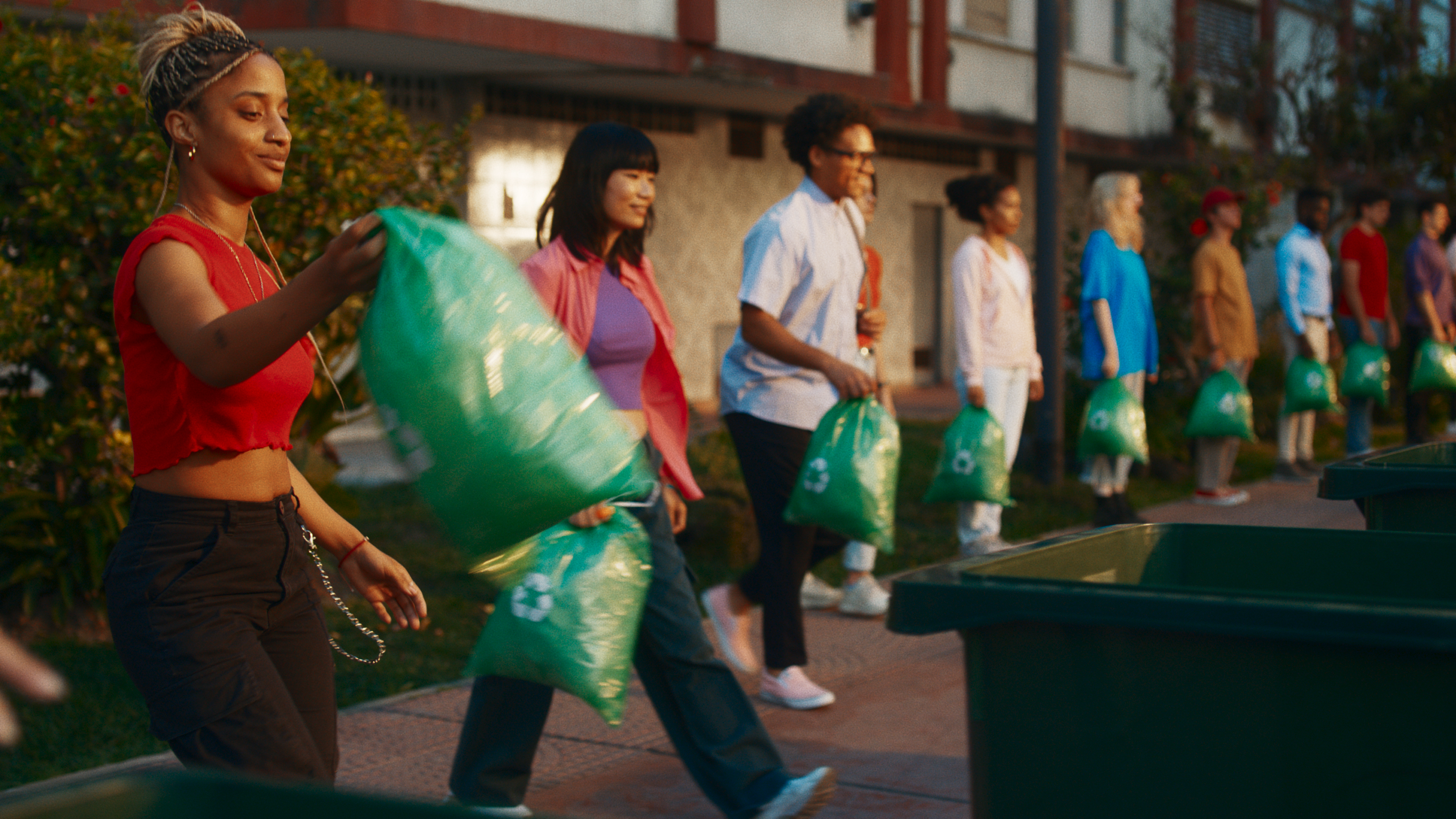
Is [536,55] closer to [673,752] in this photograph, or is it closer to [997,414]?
[997,414]

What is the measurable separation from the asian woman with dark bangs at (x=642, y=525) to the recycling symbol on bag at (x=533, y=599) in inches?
6.7

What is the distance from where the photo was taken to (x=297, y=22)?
10.6m

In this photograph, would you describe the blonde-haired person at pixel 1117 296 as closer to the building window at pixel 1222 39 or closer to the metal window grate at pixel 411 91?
the metal window grate at pixel 411 91

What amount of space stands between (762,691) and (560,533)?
1961 mm

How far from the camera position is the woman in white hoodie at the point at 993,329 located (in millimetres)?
6801

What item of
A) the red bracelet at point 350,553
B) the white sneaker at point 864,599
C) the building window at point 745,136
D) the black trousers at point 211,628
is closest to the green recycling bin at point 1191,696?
the black trousers at point 211,628

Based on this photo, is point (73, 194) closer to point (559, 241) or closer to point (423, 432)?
point (559, 241)

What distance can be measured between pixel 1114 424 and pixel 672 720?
15.5 ft

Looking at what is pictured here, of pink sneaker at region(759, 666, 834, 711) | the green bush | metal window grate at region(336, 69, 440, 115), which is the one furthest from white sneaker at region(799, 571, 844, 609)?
metal window grate at region(336, 69, 440, 115)

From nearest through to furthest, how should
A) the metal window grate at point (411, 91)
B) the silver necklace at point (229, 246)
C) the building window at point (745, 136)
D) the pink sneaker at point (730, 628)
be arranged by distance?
1. the silver necklace at point (229, 246)
2. the pink sneaker at point (730, 628)
3. the metal window grate at point (411, 91)
4. the building window at point (745, 136)

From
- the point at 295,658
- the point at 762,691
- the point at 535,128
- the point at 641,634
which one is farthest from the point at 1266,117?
the point at 295,658

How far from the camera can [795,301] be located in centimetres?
493

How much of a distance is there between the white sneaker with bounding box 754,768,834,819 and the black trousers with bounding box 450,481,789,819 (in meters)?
0.02

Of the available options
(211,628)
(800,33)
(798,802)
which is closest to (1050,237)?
(800,33)
